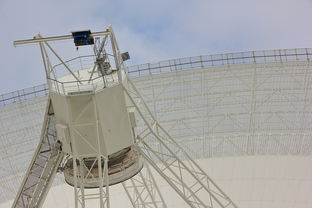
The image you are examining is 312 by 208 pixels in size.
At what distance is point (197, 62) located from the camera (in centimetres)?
3300

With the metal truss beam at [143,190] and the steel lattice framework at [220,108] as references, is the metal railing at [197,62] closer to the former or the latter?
the steel lattice framework at [220,108]

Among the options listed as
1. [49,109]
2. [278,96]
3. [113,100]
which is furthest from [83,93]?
[278,96]

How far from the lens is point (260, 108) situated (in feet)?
105

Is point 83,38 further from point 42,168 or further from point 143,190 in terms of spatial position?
point 143,190

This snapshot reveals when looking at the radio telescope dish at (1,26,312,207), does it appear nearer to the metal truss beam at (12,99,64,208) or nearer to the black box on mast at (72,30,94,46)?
the metal truss beam at (12,99,64,208)

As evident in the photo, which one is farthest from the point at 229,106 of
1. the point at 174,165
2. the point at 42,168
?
the point at 42,168

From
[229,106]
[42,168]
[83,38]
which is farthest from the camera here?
[229,106]

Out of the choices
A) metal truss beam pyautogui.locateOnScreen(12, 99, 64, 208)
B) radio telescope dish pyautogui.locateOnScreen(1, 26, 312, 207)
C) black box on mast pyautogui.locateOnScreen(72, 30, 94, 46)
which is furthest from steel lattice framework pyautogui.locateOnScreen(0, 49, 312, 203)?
black box on mast pyautogui.locateOnScreen(72, 30, 94, 46)

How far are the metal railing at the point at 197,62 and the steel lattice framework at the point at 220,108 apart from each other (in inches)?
2.9

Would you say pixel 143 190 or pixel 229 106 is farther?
pixel 229 106

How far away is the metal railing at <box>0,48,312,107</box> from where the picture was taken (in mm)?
32031

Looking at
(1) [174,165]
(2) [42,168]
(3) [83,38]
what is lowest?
(1) [174,165]

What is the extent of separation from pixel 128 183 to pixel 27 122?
9499 millimetres

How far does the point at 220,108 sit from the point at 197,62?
4.05m
